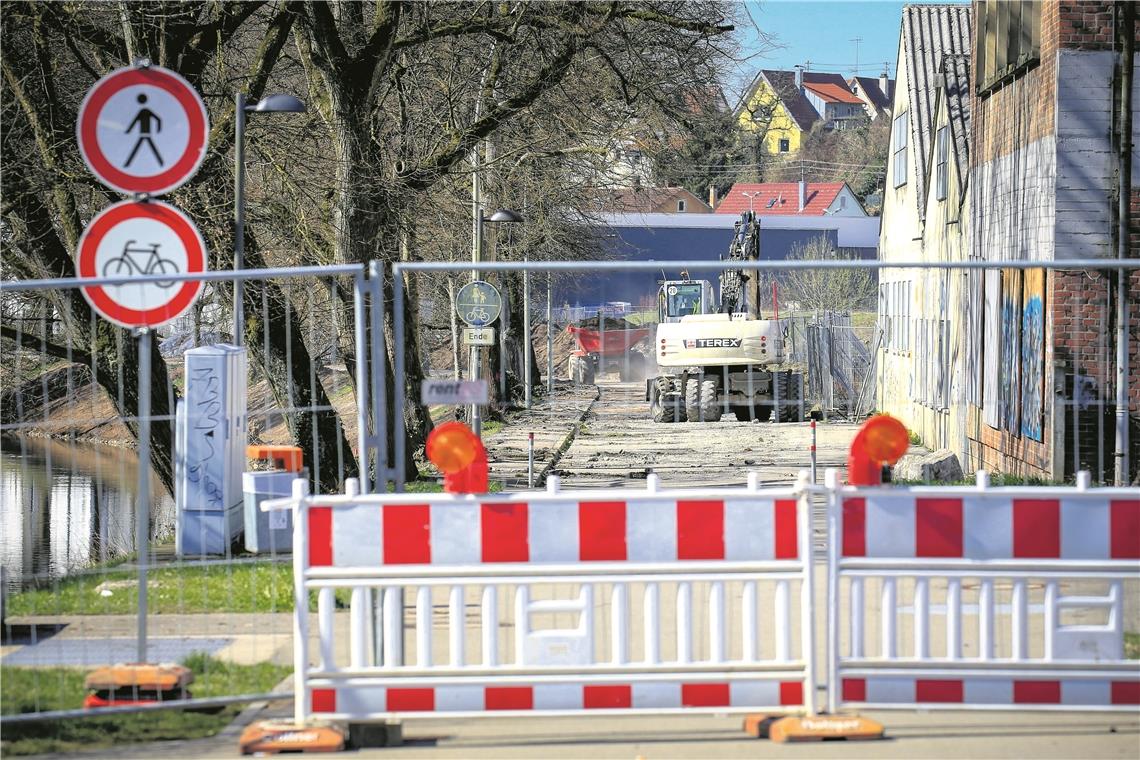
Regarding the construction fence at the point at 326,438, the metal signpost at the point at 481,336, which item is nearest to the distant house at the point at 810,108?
the metal signpost at the point at 481,336

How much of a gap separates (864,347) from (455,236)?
8847 mm

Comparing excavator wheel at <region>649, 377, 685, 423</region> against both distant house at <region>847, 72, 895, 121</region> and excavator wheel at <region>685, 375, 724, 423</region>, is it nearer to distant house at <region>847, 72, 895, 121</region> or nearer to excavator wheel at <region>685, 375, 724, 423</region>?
excavator wheel at <region>685, 375, 724, 423</region>

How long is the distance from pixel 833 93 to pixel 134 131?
148989mm

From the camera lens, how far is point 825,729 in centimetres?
659

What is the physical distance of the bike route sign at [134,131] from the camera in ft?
27.2

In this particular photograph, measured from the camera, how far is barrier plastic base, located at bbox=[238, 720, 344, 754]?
660 cm

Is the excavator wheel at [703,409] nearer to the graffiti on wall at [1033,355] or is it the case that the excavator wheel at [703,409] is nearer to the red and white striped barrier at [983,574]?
the red and white striped barrier at [983,574]

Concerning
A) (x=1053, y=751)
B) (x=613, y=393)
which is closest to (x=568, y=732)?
(x=1053, y=751)

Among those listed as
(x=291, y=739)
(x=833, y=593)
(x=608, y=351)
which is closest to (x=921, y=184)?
(x=608, y=351)

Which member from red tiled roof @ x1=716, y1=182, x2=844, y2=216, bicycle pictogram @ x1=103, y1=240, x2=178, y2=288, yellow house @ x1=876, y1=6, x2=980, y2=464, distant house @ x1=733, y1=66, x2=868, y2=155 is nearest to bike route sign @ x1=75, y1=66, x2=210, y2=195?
bicycle pictogram @ x1=103, y1=240, x2=178, y2=288

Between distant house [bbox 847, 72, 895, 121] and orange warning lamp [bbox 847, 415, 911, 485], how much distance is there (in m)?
143

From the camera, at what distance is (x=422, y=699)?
6.77 meters

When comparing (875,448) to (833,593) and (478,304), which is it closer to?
(833,593)

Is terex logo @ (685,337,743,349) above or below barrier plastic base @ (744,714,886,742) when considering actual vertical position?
above
